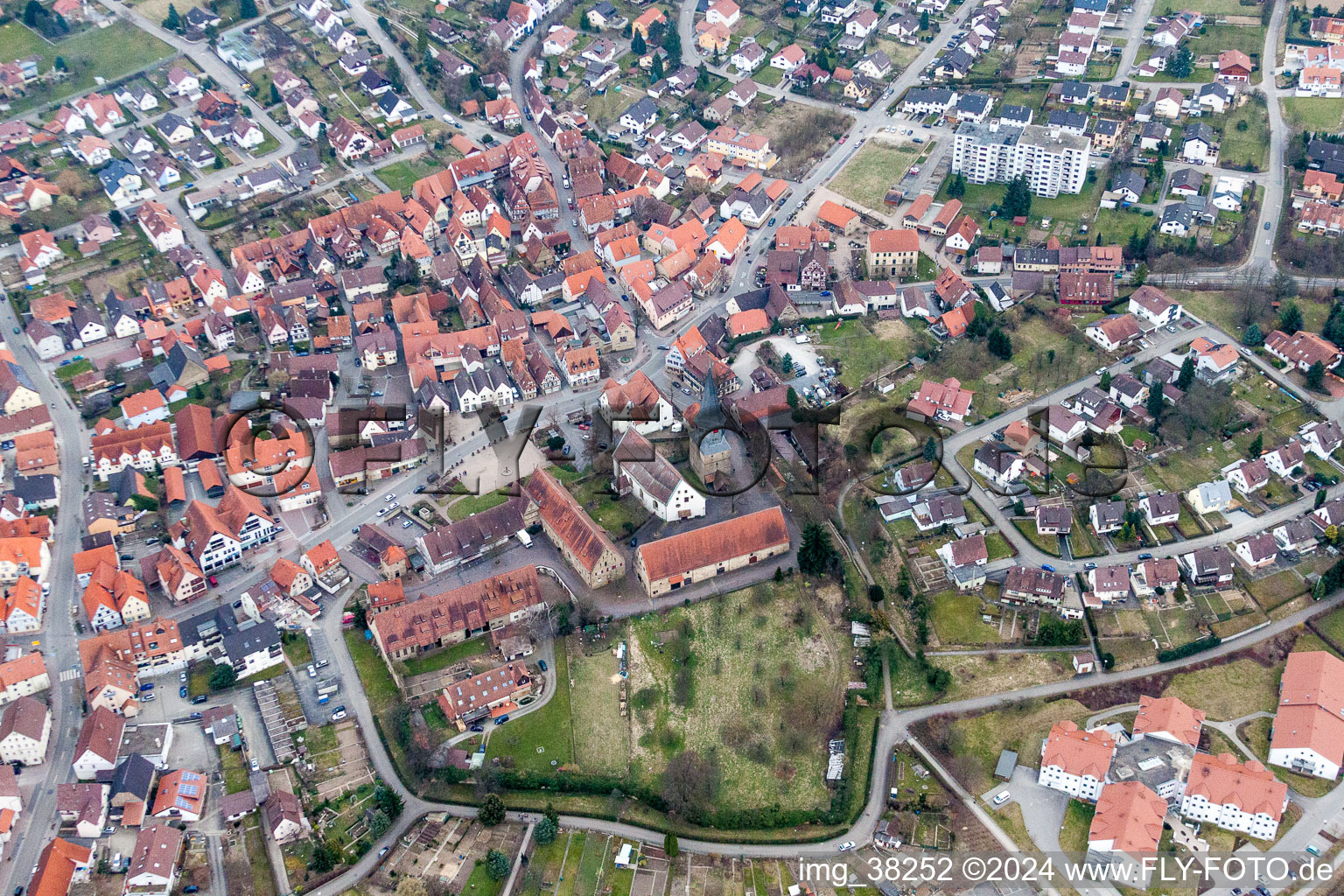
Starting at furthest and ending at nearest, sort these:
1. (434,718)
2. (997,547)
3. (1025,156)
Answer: (1025,156), (997,547), (434,718)

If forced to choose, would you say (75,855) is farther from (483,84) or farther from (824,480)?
(483,84)

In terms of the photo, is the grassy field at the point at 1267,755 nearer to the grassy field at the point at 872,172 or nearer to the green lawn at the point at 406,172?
the grassy field at the point at 872,172

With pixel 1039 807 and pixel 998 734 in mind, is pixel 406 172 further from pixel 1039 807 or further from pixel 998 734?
pixel 1039 807

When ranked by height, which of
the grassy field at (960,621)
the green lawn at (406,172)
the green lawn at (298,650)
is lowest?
the grassy field at (960,621)

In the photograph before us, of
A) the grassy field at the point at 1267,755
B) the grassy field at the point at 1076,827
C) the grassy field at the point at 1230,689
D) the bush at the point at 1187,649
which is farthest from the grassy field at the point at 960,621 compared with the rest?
the grassy field at the point at 1267,755

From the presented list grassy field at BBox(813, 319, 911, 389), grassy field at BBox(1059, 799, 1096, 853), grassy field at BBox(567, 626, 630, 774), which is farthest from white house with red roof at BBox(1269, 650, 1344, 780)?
grassy field at BBox(813, 319, 911, 389)

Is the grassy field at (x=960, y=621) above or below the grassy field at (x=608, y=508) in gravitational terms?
below

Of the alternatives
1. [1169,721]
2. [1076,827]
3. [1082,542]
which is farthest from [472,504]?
[1169,721]
